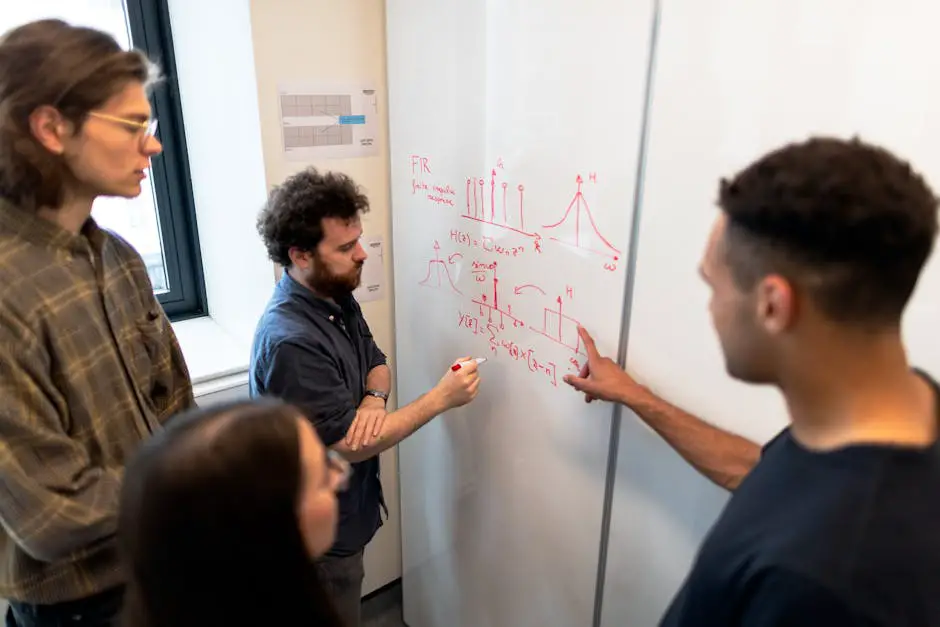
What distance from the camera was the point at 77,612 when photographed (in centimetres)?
110

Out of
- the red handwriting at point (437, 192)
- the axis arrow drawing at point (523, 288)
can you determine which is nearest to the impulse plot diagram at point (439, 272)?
the red handwriting at point (437, 192)

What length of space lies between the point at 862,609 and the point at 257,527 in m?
0.56

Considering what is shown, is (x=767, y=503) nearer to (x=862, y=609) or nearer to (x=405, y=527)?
(x=862, y=609)

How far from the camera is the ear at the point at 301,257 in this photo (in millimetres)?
1388

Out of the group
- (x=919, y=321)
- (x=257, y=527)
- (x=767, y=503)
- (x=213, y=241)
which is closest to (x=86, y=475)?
(x=257, y=527)

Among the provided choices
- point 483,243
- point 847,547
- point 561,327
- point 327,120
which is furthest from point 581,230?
point 327,120

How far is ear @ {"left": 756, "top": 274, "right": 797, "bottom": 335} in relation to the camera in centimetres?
63

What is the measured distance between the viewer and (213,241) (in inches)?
78.3

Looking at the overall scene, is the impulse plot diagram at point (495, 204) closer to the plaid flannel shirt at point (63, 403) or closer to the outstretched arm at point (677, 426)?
the outstretched arm at point (677, 426)

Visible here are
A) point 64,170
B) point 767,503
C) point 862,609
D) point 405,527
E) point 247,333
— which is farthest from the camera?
point 405,527

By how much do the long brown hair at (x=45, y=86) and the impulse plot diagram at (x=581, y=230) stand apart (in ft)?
2.50

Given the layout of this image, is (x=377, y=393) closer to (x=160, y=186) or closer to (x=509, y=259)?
(x=509, y=259)

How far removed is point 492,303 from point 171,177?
114 centimetres

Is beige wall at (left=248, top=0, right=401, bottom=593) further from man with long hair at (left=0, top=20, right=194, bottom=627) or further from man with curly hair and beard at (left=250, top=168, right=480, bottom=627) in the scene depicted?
man with long hair at (left=0, top=20, right=194, bottom=627)
